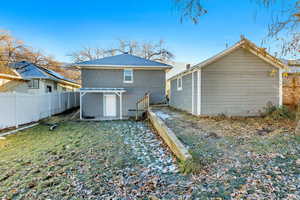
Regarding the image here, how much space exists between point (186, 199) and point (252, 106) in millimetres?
8317

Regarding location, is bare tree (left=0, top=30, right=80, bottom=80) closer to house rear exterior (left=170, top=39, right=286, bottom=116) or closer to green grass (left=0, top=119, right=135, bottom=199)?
green grass (left=0, top=119, right=135, bottom=199)

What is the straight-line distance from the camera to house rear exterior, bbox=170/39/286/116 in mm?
8211

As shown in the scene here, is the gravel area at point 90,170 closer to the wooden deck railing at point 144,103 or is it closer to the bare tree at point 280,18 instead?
the bare tree at point 280,18

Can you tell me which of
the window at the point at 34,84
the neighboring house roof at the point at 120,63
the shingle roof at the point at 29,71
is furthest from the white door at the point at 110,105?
the window at the point at 34,84

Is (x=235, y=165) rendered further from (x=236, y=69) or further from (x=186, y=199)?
(x=236, y=69)

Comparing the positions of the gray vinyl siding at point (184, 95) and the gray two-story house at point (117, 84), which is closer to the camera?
the gray vinyl siding at point (184, 95)

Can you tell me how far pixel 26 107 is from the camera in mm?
8172

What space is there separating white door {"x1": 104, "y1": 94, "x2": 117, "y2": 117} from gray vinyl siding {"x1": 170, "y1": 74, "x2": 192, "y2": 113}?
16.1 feet

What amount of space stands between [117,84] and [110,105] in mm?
1752

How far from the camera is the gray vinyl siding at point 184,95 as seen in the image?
938 cm

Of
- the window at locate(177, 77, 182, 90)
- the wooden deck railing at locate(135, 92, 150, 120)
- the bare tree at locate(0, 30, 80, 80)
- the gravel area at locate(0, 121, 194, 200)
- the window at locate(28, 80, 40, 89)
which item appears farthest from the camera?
the bare tree at locate(0, 30, 80, 80)

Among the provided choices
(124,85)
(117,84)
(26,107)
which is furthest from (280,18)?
(26,107)

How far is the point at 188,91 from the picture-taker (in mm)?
9547

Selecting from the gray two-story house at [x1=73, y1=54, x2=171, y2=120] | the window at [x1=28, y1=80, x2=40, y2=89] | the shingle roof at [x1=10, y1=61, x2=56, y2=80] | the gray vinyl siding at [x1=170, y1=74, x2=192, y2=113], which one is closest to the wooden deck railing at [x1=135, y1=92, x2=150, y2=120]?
the gray two-story house at [x1=73, y1=54, x2=171, y2=120]
